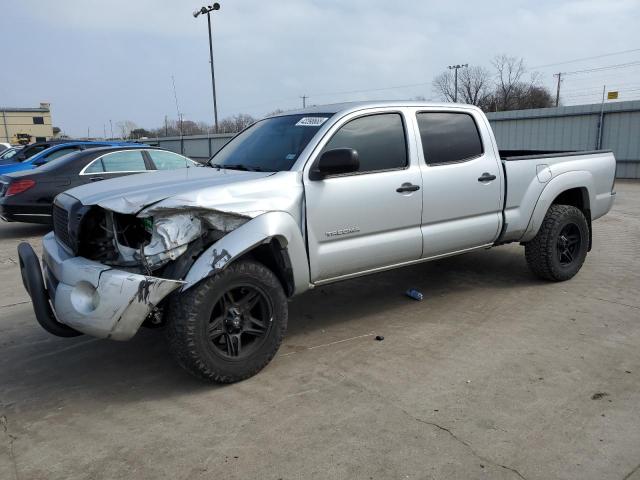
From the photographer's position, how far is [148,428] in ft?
10.2

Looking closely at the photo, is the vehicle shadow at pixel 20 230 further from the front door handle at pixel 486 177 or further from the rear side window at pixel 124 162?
the front door handle at pixel 486 177

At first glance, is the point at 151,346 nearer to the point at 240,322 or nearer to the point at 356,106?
the point at 240,322

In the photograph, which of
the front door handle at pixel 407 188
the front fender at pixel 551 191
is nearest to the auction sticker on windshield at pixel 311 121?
the front door handle at pixel 407 188

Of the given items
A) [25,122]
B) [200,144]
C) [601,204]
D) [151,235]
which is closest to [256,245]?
[151,235]

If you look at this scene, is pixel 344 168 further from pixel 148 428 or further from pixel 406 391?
pixel 148 428

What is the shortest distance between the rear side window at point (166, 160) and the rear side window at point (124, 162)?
8.8 inches

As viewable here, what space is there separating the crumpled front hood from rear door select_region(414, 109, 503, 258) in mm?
1391

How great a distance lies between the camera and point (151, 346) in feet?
14.3

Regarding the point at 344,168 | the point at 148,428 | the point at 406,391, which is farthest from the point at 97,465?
the point at 344,168

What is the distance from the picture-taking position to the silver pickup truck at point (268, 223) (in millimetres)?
3284

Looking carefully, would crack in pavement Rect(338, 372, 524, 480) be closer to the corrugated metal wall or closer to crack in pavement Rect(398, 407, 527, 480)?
crack in pavement Rect(398, 407, 527, 480)

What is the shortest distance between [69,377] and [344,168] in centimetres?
252

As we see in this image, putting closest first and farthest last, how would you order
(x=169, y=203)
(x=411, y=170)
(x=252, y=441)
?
(x=252, y=441)
(x=169, y=203)
(x=411, y=170)

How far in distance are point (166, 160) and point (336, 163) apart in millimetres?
6979
